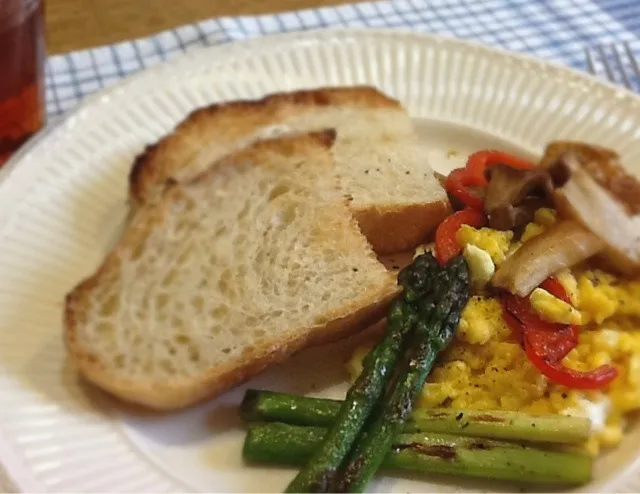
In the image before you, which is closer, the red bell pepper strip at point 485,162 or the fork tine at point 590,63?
the red bell pepper strip at point 485,162

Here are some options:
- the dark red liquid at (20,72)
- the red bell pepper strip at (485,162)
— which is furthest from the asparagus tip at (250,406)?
the dark red liquid at (20,72)

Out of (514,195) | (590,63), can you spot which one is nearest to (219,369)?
(514,195)

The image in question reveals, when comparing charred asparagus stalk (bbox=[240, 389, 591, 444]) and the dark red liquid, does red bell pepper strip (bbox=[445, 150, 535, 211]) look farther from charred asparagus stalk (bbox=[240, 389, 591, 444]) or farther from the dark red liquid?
the dark red liquid

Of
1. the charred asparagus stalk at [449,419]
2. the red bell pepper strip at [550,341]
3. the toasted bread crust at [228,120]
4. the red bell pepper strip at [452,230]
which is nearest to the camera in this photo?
the charred asparagus stalk at [449,419]

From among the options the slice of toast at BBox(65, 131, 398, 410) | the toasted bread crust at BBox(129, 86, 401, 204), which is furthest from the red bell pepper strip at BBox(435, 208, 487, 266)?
the toasted bread crust at BBox(129, 86, 401, 204)

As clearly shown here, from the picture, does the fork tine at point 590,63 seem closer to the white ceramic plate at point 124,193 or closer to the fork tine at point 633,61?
the fork tine at point 633,61

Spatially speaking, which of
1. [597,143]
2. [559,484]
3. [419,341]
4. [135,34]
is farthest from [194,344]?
[135,34]

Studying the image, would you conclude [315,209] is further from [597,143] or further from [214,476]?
[597,143]
